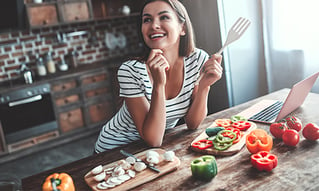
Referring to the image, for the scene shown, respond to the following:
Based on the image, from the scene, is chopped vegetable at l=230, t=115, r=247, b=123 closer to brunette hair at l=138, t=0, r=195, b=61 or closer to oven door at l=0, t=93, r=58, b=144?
brunette hair at l=138, t=0, r=195, b=61

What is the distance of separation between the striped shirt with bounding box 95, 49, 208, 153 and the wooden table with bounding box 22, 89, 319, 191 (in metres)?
0.20

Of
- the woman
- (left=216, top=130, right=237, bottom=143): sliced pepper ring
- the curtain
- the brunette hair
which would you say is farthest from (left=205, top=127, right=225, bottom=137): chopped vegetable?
the curtain

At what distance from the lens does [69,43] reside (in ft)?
13.3

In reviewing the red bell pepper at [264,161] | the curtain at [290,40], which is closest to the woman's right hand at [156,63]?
the red bell pepper at [264,161]

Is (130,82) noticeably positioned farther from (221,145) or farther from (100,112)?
(100,112)

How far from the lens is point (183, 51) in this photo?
1.69 m

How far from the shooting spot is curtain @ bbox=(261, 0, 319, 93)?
2.51 metres

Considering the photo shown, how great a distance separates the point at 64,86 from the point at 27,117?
0.53 meters

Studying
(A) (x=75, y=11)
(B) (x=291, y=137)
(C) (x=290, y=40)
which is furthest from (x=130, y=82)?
(A) (x=75, y=11)

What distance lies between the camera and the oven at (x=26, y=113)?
324 centimetres

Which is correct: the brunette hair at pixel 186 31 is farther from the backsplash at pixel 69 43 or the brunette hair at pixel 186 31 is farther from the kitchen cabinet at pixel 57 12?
the backsplash at pixel 69 43

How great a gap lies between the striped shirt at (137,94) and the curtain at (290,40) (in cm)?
133

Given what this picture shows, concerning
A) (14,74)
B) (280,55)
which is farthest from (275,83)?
(14,74)

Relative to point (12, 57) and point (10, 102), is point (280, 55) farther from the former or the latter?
point (12, 57)
